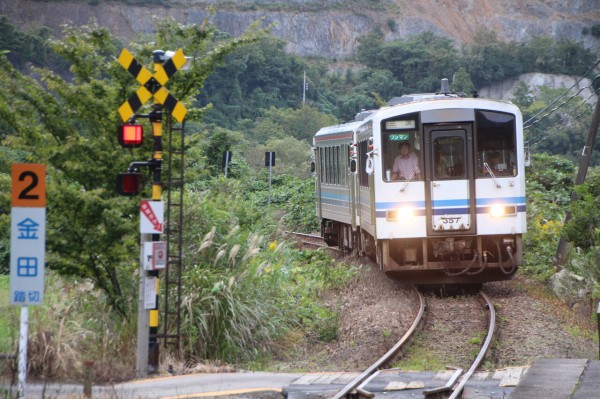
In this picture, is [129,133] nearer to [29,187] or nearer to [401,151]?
[29,187]

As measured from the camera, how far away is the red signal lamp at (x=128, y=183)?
466 inches

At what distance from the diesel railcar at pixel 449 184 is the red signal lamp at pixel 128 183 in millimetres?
6888

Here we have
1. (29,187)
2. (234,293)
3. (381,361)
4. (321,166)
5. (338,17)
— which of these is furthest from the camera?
(338,17)

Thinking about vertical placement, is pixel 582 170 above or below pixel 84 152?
above

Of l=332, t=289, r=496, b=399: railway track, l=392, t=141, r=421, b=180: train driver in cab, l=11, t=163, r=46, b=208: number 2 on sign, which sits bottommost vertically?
l=332, t=289, r=496, b=399: railway track

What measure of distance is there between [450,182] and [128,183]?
24.6ft

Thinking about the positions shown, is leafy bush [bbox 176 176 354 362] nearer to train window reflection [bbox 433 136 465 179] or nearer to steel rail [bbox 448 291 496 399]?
steel rail [bbox 448 291 496 399]

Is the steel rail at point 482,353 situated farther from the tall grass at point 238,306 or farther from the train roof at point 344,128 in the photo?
the train roof at point 344,128

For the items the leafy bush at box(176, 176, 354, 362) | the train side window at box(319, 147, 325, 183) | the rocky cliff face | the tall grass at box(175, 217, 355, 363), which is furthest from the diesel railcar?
the rocky cliff face

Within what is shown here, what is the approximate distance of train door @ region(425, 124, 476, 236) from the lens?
17.8 meters

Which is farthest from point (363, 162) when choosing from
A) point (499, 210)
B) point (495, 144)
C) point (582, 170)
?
point (582, 170)

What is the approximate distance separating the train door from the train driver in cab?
0.22 m

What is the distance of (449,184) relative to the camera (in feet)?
58.4

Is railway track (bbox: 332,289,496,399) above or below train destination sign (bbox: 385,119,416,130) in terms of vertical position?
below
